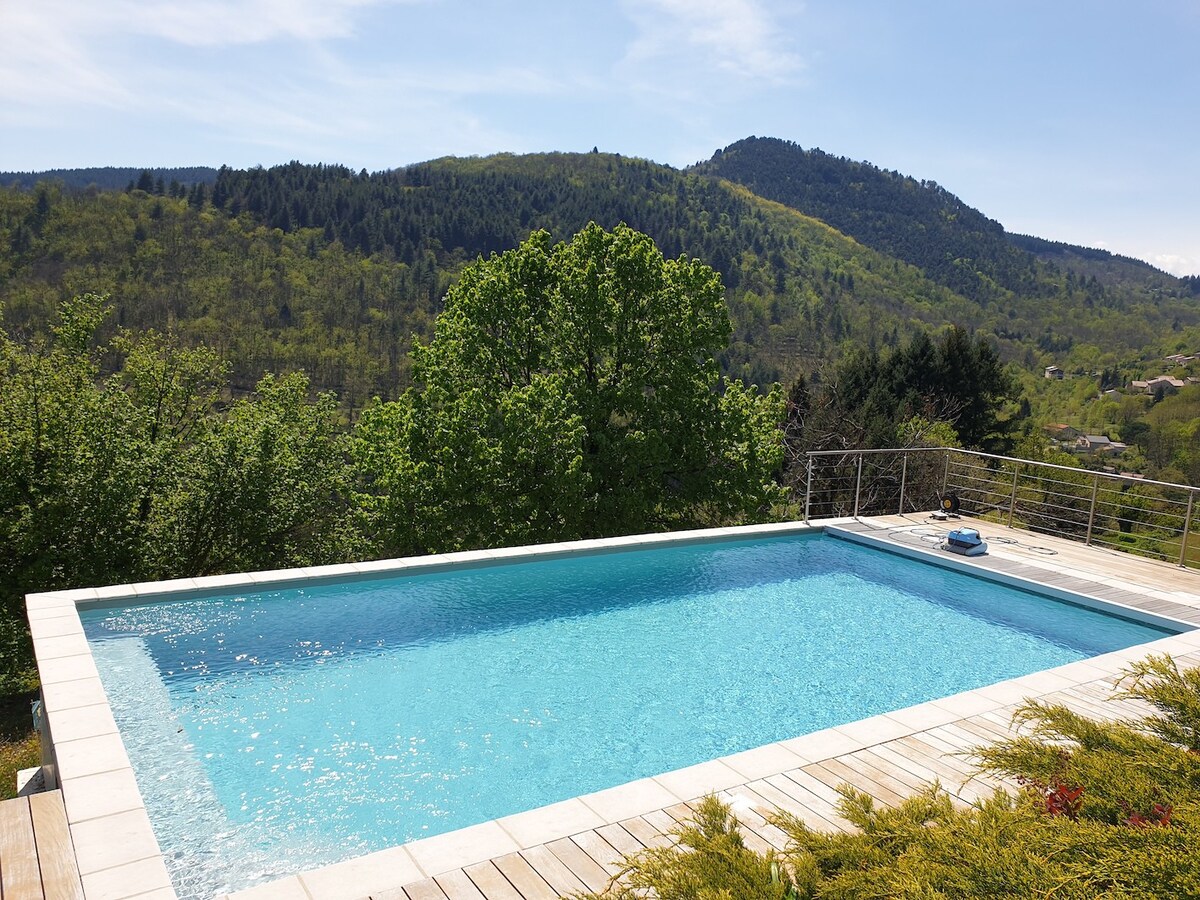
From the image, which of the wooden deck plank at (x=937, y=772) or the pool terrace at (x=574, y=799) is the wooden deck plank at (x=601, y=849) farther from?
the wooden deck plank at (x=937, y=772)

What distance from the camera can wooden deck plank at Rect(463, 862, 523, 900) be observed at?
2739mm

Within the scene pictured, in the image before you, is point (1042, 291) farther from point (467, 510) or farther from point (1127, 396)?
point (467, 510)

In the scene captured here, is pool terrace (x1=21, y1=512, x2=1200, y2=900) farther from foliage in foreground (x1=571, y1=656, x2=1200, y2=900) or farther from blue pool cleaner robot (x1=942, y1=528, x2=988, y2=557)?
blue pool cleaner robot (x1=942, y1=528, x2=988, y2=557)

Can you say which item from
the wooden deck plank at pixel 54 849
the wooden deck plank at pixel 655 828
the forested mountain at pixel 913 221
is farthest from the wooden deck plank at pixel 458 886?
the forested mountain at pixel 913 221

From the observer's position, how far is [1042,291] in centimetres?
9950

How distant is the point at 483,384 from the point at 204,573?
661 centimetres

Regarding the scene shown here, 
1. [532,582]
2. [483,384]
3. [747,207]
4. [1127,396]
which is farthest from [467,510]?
[747,207]

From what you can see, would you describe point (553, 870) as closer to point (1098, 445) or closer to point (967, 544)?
point (967, 544)

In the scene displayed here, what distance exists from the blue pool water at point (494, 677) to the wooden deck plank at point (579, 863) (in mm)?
1236

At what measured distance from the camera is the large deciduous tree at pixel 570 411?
1273cm

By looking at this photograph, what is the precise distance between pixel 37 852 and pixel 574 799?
7.02 ft

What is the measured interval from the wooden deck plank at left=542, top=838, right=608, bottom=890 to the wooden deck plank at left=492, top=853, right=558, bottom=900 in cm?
12

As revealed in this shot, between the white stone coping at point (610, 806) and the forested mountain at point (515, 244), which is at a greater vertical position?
the forested mountain at point (515, 244)

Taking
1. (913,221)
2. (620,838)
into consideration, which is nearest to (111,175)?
(913,221)
